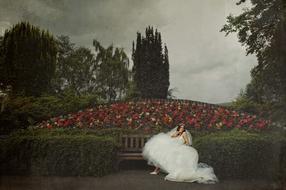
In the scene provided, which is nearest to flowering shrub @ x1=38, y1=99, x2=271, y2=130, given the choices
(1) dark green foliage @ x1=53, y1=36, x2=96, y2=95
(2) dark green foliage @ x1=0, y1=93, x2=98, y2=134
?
(2) dark green foliage @ x1=0, y1=93, x2=98, y2=134

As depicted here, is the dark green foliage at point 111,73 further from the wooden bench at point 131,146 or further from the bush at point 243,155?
the bush at point 243,155

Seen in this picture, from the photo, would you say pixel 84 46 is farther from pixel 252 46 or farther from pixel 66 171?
pixel 252 46

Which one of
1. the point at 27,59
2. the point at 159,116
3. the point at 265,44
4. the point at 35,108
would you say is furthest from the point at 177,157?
the point at 27,59

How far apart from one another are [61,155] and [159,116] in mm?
1676

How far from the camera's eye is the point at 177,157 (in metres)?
5.53

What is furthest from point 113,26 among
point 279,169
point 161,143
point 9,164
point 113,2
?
point 279,169

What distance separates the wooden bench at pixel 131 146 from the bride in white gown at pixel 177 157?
85mm

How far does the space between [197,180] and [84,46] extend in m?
2.63

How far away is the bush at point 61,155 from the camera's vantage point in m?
5.55

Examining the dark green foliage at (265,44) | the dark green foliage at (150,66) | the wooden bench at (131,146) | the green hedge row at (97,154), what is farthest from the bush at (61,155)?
the dark green foliage at (265,44)

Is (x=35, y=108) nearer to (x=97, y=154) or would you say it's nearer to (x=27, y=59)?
(x=27, y=59)

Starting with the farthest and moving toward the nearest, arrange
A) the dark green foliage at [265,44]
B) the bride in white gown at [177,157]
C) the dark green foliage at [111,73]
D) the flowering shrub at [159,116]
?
1. the dark green foliage at [265,44]
2. the flowering shrub at [159,116]
3. the dark green foliage at [111,73]
4. the bride in white gown at [177,157]

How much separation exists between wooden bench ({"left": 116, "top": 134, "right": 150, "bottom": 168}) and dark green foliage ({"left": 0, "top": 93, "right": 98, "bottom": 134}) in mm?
762

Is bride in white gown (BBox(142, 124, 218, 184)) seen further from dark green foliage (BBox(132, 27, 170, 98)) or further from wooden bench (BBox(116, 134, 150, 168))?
dark green foliage (BBox(132, 27, 170, 98))
